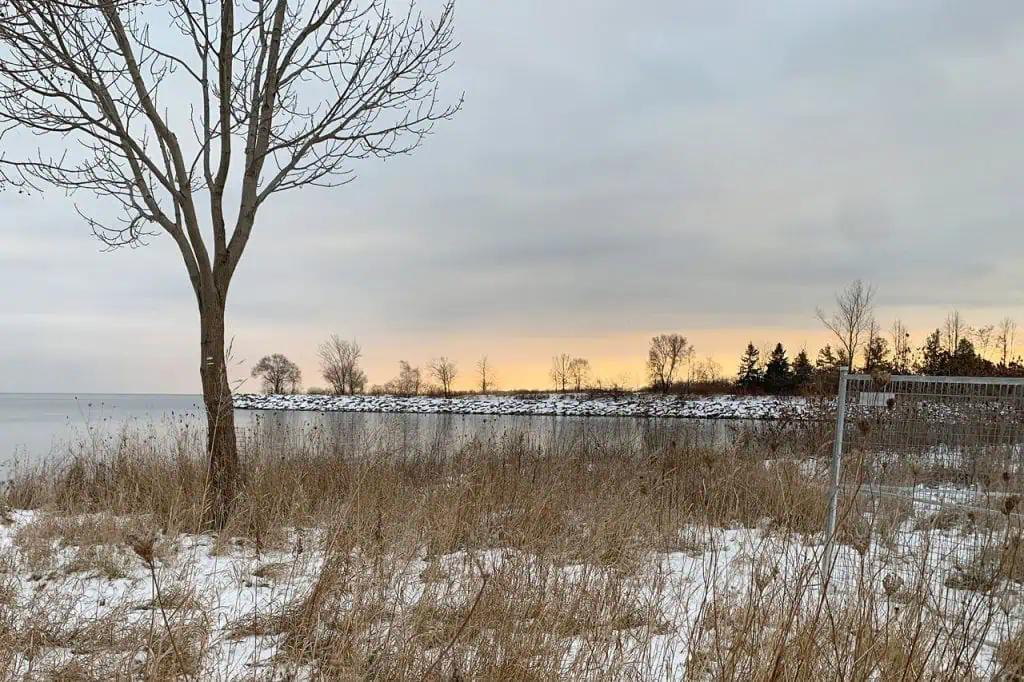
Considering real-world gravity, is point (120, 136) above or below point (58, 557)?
above

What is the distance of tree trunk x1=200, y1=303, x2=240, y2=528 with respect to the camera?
18.7 ft

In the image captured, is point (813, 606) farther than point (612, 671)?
Yes

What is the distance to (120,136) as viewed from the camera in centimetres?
566

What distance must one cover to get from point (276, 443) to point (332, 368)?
45.5 metres

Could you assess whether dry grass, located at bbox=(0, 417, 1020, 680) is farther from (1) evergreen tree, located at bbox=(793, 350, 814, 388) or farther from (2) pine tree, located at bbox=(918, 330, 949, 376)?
(1) evergreen tree, located at bbox=(793, 350, 814, 388)

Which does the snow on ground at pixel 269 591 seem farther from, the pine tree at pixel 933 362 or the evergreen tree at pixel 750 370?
the evergreen tree at pixel 750 370

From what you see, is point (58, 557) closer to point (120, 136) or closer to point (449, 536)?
point (449, 536)

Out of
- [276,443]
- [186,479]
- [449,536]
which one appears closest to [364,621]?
[449,536]

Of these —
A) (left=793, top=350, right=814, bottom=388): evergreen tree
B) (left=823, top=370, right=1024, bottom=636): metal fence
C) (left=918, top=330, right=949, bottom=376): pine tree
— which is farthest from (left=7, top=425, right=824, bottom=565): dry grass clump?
(left=793, top=350, right=814, bottom=388): evergreen tree

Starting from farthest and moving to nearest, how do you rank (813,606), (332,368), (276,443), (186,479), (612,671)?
(332,368), (276,443), (186,479), (813,606), (612,671)

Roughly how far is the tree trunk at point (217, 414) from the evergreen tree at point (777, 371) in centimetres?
3985

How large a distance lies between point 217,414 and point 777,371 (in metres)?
50.5

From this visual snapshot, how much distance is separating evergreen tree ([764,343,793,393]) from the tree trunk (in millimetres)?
39846

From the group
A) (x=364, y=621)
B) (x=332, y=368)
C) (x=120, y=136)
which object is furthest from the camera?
(x=332, y=368)
